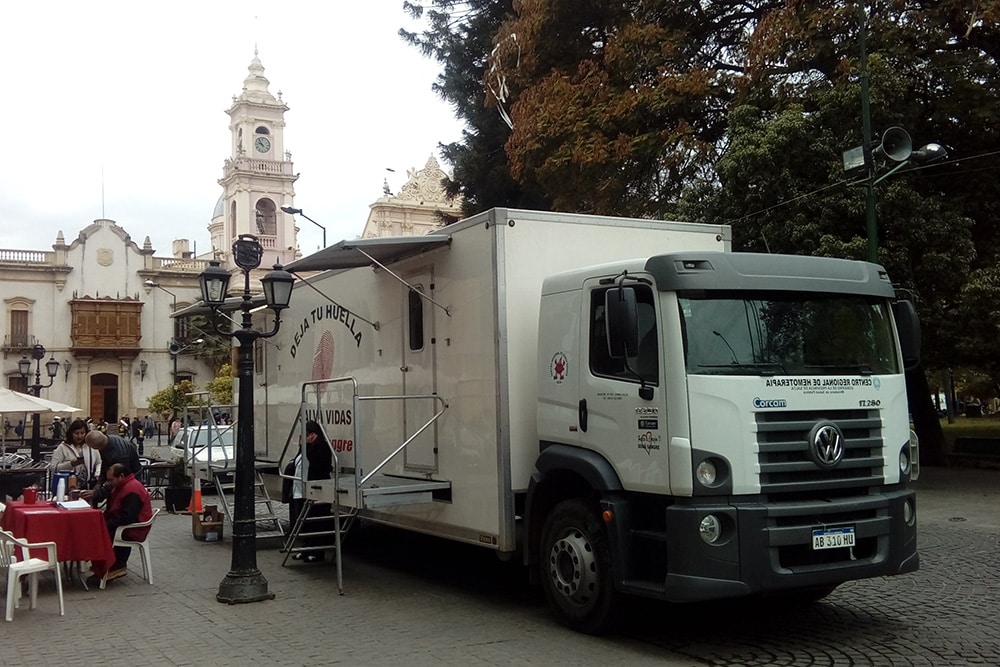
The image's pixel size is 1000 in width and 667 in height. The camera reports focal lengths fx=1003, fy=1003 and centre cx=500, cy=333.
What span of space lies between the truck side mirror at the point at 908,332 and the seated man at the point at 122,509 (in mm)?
7774

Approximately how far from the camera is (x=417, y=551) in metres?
12.6

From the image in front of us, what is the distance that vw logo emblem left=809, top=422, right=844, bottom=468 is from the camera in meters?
7.16

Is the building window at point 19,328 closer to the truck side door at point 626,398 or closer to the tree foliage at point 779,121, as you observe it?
the tree foliage at point 779,121

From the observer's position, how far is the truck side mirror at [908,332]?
8.15m

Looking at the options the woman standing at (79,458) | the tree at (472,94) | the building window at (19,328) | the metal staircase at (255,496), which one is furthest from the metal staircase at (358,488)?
the building window at (19,328)

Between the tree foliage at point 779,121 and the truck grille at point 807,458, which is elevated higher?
the tree foliage at point 779,121

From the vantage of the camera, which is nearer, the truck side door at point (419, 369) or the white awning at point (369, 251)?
the white awning at point (369, 251)

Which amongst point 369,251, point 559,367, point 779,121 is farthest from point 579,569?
point 779,121

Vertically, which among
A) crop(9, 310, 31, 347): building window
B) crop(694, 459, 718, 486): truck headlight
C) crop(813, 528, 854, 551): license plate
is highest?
crop(9, 310, 31, 347): building window

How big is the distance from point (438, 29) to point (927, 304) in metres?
15.3

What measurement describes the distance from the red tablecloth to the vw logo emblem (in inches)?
275

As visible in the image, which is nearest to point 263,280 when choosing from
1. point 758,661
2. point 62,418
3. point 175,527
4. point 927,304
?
point 758,661

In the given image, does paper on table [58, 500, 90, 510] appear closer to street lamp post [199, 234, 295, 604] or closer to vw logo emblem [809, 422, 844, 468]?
street lamp post [199, 234, 295, 604]

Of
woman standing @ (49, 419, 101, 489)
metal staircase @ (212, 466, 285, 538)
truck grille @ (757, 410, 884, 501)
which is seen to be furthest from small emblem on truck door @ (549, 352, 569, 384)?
woman standing @ (49, 419, 101, 489)
